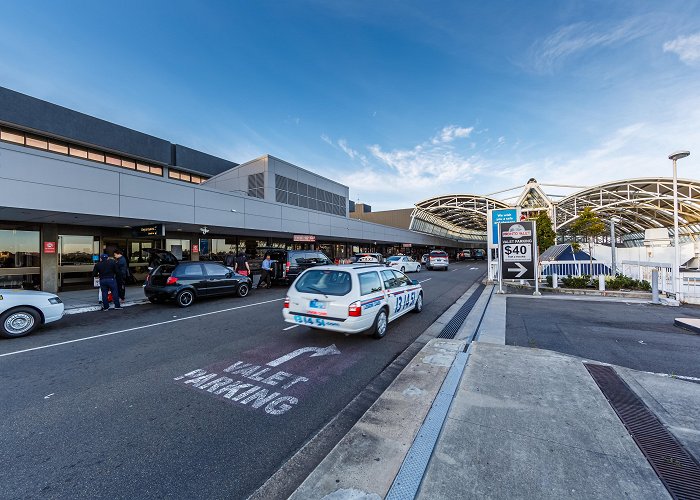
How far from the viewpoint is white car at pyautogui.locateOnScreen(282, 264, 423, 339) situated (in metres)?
5.84

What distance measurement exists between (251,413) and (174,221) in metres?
13.4

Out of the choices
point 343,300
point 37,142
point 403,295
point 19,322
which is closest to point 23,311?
point 19,322

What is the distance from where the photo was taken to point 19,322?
6.82 meters

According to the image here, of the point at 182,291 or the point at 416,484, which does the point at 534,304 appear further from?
the point at 182,291

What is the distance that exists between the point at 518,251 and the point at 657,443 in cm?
1091

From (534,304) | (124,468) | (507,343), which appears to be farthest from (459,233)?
(124,468)

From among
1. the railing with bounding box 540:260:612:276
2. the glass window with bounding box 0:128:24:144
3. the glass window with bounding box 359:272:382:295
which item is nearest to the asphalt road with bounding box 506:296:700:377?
the glass window with bounding box 359:272:382:295

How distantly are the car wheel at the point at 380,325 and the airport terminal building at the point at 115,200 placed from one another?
11805 millimetres

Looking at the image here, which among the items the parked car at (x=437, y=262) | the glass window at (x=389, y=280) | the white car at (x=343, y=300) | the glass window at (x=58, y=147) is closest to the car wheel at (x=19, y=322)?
the white car at (x=343, y=300)

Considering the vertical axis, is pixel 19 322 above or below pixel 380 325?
above

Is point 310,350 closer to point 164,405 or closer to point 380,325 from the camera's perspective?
point 380,325

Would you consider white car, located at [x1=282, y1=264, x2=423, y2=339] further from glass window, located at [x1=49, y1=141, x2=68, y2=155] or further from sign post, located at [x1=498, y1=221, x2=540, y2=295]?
glass window, located at [x1=49, y1=141, x2=68, y2=155]

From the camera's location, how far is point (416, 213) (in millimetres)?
58281

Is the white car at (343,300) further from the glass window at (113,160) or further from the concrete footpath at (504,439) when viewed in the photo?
the glass window at (113,160)
